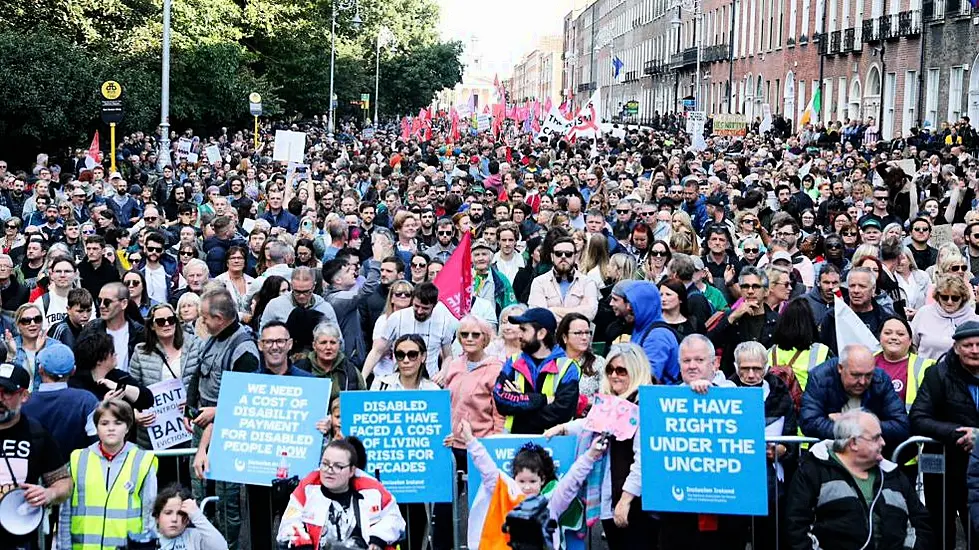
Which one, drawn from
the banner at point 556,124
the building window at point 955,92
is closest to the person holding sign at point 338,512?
the banner at point 556,124

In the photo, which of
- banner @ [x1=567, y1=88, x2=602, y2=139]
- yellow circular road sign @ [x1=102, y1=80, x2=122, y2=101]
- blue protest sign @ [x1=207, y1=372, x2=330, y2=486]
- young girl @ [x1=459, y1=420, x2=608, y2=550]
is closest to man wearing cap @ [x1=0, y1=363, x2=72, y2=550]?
blue protest sign @ [x1=207, y1=372, x2=330, y2=486]

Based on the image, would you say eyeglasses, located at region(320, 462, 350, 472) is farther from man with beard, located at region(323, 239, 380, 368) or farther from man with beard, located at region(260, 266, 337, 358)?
man with beard, located at region(323, 239, 380, 368)

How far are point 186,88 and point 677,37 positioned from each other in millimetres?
50615

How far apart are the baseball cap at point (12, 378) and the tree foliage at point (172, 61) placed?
2704 cm

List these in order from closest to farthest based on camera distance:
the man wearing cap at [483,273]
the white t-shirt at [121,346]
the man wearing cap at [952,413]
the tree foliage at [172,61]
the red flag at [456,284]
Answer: the man wearing cap at [952,413] → the white t-shirt at [121,346] → the red flag at [456,284] → the man wearing cap at [483,273] → the tree foliage at [172,61]

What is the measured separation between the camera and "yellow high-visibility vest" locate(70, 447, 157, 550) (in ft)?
22.8

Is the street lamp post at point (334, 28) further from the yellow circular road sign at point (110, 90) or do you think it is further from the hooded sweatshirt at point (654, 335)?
the hooded sweatshirt at point (654, 335)

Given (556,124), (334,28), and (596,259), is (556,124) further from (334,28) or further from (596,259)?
(334,28)

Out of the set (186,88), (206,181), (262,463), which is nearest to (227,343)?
(262,463)

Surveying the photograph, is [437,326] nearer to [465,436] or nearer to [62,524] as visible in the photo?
[465,436]

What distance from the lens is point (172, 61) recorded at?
43062 millimetres

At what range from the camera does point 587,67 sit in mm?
149375

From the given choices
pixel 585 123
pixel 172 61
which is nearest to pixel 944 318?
pixel 585 123

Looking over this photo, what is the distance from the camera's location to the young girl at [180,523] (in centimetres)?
657
